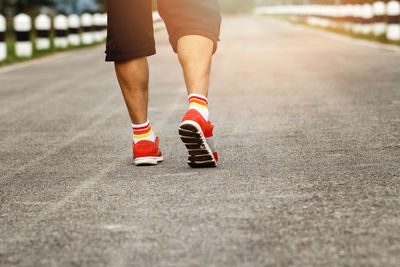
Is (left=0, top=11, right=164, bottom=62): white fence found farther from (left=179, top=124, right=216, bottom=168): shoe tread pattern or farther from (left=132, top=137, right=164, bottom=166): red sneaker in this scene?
(left=179, top=124, right=216, bottom=168): shoe tread pattern

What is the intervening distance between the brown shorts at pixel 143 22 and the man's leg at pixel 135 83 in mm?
70

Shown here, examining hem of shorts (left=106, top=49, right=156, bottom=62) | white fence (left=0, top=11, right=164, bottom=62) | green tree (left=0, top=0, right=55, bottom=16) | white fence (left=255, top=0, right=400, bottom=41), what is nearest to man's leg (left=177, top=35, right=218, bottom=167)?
hem of shorts (left=106, top=49, right=156, bottom=62)

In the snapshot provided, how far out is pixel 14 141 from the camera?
5.05 meters

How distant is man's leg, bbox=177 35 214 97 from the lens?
12.8 feet

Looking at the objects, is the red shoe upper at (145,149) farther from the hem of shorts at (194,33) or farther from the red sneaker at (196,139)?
the hem of shorts at (194,33)

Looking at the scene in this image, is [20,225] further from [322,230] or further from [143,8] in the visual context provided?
[143,8]

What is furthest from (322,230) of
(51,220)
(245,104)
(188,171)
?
(245,104)

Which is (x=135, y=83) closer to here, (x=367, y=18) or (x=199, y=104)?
(x=199, y=104)

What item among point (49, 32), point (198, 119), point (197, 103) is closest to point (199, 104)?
point (197, 103)

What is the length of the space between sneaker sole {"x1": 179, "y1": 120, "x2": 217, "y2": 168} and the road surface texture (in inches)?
2.6

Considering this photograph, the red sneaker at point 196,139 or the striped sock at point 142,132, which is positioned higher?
the red sneaker at point 196,139

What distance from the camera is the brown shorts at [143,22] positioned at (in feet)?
12.9

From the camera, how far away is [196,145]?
12.2 ft

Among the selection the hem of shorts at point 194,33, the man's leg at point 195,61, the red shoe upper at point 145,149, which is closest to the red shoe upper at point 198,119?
the man's leg at point 195,61
